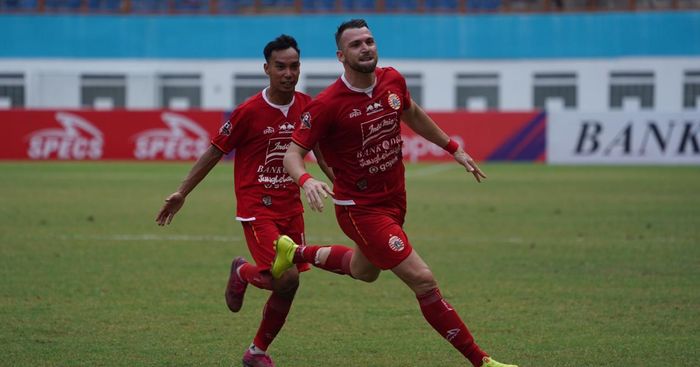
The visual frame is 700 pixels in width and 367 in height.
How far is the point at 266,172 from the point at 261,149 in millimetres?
164

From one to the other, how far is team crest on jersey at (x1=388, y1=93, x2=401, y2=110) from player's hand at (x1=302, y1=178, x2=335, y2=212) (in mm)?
833

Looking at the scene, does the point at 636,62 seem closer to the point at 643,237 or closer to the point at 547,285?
the point at 643,237

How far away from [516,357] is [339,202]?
5.57 ft

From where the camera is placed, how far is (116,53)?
4997cm

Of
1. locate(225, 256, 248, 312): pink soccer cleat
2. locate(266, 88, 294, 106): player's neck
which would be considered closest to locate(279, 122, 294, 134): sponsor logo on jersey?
locate(266, 88, 294, 106): player's neck

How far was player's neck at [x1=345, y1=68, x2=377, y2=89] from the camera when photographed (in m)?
7.24

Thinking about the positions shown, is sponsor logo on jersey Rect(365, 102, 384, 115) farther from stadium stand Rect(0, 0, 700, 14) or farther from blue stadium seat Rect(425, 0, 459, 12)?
blue stadium seat Rect(425, 0, 459, 12)

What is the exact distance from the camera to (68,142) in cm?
3553

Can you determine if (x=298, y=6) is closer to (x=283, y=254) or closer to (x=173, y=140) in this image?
(x=173, y=140)

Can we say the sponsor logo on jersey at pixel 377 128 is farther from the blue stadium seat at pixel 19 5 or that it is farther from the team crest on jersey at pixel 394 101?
the blue stadium seat at pixel 19 5

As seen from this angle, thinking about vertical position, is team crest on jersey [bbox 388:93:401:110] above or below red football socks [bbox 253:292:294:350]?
above

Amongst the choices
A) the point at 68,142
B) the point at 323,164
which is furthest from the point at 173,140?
the point at 323,164

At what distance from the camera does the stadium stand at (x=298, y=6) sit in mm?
50094

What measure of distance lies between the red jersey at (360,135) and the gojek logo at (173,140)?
1089 inches
